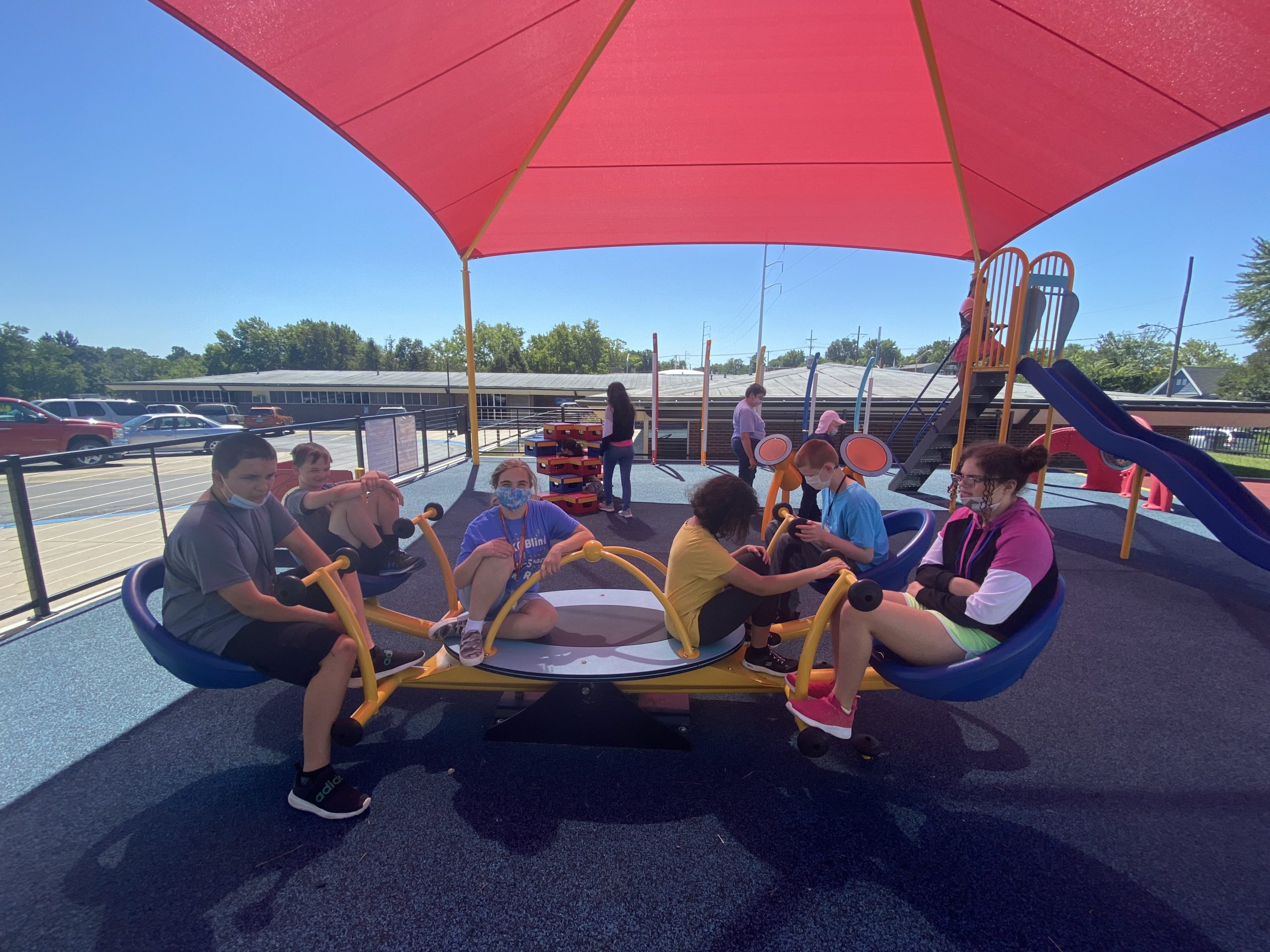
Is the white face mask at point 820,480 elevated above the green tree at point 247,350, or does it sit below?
below

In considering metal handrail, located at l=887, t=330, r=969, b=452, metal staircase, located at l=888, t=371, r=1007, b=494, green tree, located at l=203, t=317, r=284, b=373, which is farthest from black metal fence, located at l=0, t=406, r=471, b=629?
green tree, located at l=203, t=317, r=284, b=373

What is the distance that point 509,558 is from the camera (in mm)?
2691

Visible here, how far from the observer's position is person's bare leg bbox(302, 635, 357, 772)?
2.22 metres

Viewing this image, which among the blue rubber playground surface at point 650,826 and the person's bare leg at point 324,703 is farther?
the person's bare leg at point 324,703

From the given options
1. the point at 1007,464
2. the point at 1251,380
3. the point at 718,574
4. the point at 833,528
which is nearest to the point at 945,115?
the point at 833,528

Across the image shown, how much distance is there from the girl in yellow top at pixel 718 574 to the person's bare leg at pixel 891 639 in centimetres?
28

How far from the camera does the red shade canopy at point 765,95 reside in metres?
3.62

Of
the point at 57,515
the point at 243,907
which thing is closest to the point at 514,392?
the point at 57,515

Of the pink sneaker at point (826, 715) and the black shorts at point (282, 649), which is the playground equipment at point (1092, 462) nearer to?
the pink sneaker at point (826, 715)

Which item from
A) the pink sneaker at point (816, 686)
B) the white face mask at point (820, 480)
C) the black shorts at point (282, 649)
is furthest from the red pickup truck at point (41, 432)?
the pink sneaker at point (816, 686)

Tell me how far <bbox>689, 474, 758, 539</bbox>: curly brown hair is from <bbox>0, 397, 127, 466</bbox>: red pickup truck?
18969 mm

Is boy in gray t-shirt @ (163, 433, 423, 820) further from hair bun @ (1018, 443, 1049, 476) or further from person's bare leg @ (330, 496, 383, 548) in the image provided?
hair bun @ (1018, 443, 1049, 476)

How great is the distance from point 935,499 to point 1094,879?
7.29 m

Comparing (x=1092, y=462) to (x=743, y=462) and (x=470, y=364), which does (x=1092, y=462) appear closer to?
(x=743, y=462)
